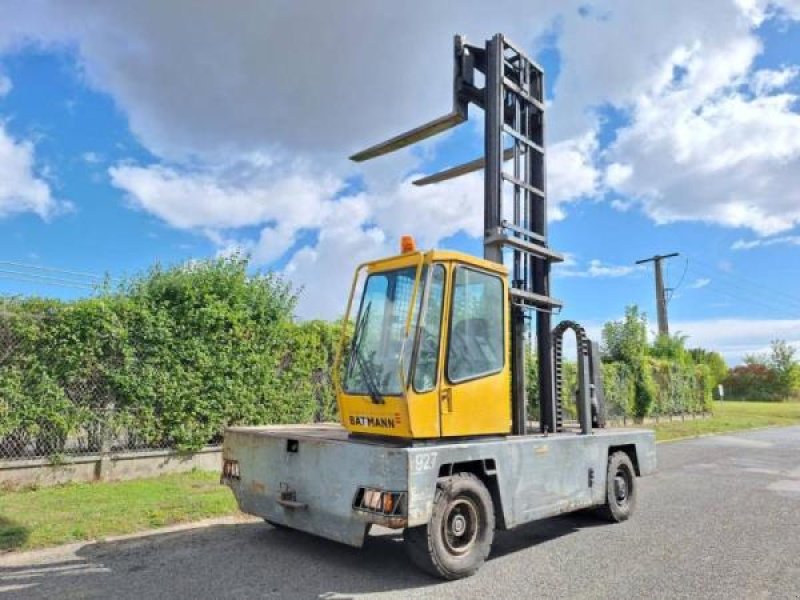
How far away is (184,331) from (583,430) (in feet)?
20.5

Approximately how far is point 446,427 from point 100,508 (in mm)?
4584

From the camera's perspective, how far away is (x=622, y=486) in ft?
24.9

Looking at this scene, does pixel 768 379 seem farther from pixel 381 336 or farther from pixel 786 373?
pixel 381 336

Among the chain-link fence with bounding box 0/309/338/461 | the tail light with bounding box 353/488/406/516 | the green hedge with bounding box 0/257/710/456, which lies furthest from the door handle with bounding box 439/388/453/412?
the chain-link fence with bounding box 0/309/338/461

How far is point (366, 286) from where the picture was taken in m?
5.91

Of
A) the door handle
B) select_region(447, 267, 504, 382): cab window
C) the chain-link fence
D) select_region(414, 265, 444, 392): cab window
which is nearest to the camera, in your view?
select_region(414, 265, 444, 392): cab window

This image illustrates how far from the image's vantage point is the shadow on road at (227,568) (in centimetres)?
469

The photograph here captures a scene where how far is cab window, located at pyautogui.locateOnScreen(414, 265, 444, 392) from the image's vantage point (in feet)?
16.5

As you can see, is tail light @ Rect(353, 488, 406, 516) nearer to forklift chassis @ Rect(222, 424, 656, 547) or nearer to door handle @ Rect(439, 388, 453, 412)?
forklift chassis @ Rect(222, 424, 656, 547)

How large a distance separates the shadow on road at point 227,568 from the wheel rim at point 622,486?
4.53 feet

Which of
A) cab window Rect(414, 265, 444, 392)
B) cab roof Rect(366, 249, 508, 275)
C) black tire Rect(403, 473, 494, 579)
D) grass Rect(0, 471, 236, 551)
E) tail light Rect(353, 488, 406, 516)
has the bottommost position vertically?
grass Rect(0, 471, 236, 551)

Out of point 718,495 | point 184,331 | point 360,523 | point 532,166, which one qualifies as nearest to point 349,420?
point 360,523

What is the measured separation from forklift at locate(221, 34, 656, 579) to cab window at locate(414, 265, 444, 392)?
0.04ft

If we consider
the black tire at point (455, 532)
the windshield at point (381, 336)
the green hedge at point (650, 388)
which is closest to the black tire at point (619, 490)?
the black tire at point (455, 532)
